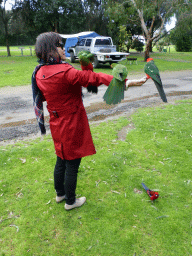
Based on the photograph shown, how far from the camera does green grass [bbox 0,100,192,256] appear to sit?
2.34 m

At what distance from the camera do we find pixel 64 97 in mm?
1984

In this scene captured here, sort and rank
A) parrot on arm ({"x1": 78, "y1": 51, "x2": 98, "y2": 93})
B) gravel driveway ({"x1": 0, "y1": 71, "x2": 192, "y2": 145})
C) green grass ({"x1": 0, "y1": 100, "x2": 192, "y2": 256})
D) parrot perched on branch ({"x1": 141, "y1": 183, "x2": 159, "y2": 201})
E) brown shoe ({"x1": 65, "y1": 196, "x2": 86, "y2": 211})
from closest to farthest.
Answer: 1. parrot on arm ({"x1": 78, "y1": 51, "x2": 98, "y2": 93})
2. green grass ({"x1": 0, "y1": 100, "x2": 192, "y2": 256})
3. brown shoe ({"x1": 65, "y1": 196, "x2": 86, "y2": 211})
4. parrot perched on branch ({"x1": 141, "y1": 183, "x2": 159, "y2": 201})
5. gravel driveway ({"x1": 0, "y1": 71, "x2": 192, "y2": 145})

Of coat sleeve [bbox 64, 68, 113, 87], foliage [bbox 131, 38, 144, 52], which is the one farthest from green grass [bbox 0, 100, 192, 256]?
foliage [bbox 131, 38, 144, 52]

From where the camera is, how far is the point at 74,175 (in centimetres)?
245

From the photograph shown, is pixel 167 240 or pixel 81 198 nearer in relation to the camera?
pixel 167 240

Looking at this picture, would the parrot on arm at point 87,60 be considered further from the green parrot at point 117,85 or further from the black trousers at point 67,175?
the black trousers at point 67,175

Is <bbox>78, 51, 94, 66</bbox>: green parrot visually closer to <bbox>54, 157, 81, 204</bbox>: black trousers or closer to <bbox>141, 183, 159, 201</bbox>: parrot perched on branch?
<bbox>54, 157, 81, 204</bbox>: black trousers

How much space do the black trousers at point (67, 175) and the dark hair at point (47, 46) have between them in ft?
3.81

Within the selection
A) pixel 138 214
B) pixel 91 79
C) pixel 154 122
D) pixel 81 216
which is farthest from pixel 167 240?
pixel 154 122

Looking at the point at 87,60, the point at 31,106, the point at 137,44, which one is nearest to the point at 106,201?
the point at 87,60

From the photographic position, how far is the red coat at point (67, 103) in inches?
68.2

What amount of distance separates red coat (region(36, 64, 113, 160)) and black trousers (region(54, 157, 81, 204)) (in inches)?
6.5

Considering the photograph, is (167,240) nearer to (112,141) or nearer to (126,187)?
(126,187)

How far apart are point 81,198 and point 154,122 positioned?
11.1 ft
